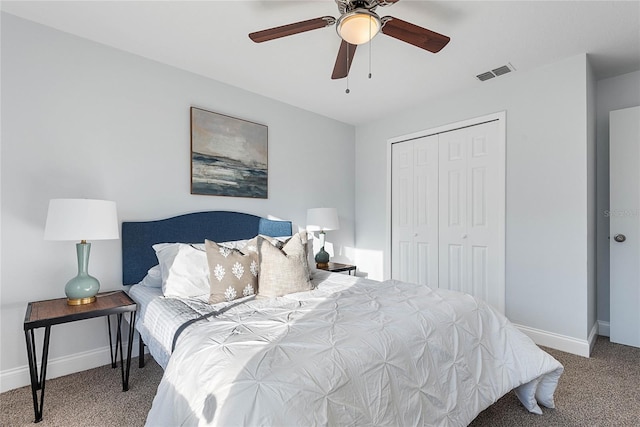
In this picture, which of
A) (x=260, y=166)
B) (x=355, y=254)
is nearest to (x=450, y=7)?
(x=260, y=166)

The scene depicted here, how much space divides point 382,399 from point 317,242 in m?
2.86

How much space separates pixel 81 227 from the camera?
1919mm

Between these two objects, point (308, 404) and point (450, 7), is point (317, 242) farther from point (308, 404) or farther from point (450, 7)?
point (308, 404)

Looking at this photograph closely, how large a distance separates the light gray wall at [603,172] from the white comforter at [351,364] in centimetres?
196

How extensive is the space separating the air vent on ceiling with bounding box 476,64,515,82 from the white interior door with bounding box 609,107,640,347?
106 centimetres

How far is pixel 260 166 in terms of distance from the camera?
3424 millimetres

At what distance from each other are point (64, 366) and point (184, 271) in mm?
1180

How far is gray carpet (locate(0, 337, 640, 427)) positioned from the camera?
179 centimetres

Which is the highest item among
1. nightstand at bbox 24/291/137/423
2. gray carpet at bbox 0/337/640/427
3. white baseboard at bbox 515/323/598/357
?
nightstand at bbox 24/291/137/423

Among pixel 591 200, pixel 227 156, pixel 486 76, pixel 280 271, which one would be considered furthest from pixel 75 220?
pixel 591 200

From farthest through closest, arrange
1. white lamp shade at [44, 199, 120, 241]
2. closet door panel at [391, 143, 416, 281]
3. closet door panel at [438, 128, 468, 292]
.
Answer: closet door panel at [391, 143, 416, 281]
closet door panel at [438, 128, 468, 292]
white lamp shade at [44, 199, 120, 241]

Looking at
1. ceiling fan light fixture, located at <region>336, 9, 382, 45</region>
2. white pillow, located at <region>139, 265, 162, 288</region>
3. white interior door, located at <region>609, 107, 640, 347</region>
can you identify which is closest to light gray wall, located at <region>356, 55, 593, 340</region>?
white interior door, located at <region>609, 107, 640, 347</region>

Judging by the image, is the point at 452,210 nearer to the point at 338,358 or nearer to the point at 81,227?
the point at 338,358

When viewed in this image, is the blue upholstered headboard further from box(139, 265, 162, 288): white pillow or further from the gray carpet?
the gray carpet
